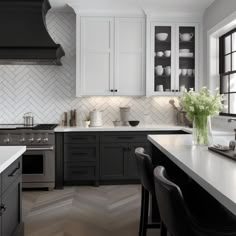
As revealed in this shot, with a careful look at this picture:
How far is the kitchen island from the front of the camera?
1853mm

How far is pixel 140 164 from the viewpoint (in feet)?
7.06

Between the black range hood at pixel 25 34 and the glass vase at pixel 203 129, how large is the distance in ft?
7.86

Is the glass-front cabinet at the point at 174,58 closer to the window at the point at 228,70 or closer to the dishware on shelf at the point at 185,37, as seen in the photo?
the dishware on shelf at the point at 185,37

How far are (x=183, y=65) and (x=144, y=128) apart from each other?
4.09ft

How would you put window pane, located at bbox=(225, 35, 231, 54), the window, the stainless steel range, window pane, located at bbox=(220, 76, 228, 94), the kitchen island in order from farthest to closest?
window pane, located at bbox=(220, 76, 228, 94) < window pane, located at bbox=(225, 35, 231, 54) < the window < the stainless steel range < the kitchen island

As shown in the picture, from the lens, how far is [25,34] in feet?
13.8

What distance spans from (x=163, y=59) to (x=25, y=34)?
2.11 meters

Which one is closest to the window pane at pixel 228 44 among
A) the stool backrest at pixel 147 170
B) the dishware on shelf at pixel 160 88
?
the dishware on shelf at pixel 160 88

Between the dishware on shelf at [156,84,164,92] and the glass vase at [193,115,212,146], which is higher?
the dishware on shelf at [156,84,164,92]

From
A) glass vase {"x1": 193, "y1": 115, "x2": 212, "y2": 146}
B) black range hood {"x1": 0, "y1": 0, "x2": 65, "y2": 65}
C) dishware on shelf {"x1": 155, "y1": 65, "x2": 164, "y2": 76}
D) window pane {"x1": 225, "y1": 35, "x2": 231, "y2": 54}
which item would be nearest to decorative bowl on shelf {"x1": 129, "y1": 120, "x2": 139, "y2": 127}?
dishware on shelf {"x1": 155, "y1": 65, "x2": 164, "y2": 76}

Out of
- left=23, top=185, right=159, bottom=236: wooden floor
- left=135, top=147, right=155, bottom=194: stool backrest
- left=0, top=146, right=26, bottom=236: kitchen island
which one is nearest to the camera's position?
left=0, top=146, right=26, bottom=236: kitchen island

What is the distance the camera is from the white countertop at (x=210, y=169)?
112cm

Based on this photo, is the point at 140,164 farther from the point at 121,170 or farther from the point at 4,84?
the point at 4,84

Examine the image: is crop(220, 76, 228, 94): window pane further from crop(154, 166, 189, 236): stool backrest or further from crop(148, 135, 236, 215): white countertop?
crop(154, 166, 189, 236): stool backrest
